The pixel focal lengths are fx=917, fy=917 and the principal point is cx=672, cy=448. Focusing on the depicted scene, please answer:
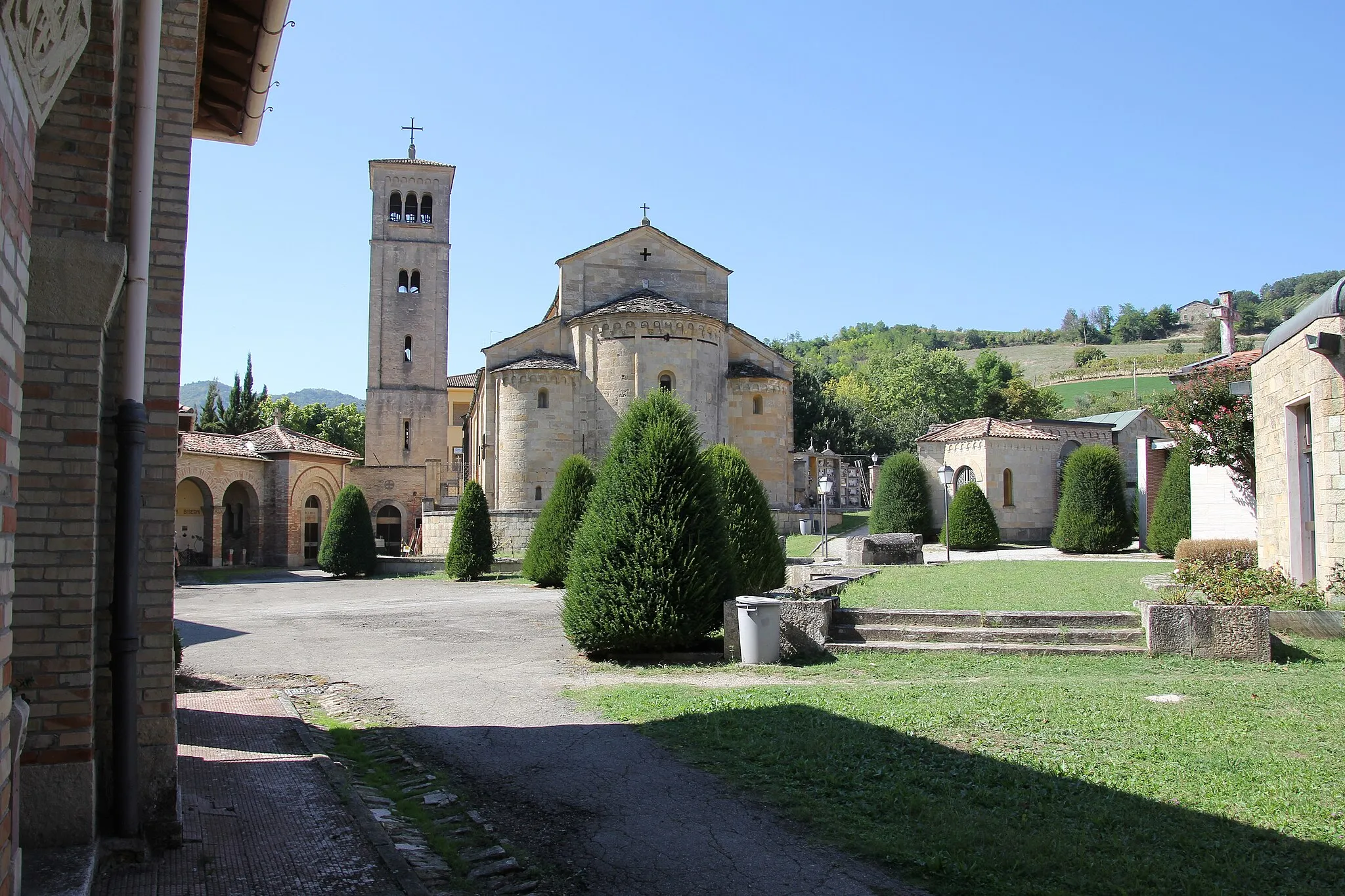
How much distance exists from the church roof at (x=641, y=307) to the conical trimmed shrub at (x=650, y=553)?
2191 centimetres

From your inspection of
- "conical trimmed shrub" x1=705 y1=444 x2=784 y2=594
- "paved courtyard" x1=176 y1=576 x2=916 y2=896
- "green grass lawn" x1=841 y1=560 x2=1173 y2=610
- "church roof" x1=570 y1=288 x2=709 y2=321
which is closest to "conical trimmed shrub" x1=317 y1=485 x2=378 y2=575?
"church roof" x1=570 y1=288 x2=709 y2=321

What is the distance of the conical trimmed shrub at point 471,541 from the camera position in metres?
29.5

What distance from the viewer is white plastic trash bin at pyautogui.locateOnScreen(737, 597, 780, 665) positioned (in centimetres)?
1157

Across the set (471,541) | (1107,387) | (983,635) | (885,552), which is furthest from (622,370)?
(1107,387)

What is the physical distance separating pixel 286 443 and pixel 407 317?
1218 centimetres

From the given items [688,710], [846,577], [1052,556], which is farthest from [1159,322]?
[688,710]

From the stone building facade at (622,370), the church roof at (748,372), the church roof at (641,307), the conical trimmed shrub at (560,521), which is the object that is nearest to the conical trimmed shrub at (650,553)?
the conical trimmed shrub at (560,521)

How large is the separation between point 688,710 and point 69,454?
5.90 metres

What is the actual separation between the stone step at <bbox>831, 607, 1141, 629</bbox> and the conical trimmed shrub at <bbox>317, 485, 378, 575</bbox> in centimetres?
2381

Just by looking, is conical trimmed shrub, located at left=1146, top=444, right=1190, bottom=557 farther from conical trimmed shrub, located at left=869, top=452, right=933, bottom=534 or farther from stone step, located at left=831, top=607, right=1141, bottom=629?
stone step, located at left=831, top=607, right=1141, bottom=629

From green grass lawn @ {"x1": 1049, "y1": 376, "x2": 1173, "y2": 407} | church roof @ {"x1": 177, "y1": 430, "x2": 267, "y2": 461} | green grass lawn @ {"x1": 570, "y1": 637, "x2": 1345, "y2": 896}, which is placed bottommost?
green grass lawn @ {"x1": 570, "y1": 637, "x2": 1345, "y2": 896}

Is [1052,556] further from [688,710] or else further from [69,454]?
[69,454]

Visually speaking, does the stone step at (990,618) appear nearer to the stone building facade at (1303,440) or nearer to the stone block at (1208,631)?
the stone block at (1208,631)

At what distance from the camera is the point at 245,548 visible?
128 feet
